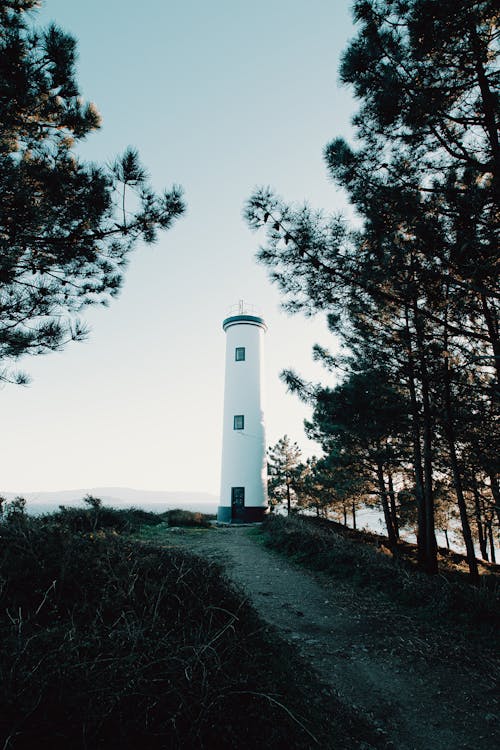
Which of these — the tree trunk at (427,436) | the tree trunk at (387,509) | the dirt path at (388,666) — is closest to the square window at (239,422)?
the tree trunk at (387,509)

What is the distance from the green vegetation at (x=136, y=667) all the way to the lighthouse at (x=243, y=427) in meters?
15.6

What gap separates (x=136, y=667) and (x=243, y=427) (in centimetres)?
1865

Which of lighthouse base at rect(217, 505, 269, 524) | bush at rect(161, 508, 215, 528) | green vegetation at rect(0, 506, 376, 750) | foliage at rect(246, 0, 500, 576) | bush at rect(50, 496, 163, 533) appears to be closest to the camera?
green vegetation at rect(0, 506, 376, 750)

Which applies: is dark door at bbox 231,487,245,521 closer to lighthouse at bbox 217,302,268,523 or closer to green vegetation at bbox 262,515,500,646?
lighthouse at bbox 217,302,268,523

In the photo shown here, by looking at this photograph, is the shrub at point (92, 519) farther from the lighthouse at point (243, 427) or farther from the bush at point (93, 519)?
the lighthouse at point (243, 427)

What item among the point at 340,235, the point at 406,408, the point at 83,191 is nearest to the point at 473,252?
the point at 340,235

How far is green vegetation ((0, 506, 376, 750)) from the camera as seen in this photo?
84.7 inches

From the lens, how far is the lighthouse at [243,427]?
20.1 meters

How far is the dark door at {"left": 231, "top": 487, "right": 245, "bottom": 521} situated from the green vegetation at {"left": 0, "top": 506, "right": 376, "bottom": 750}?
15493 millimetres

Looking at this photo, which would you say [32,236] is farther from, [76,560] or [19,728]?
[19,728]

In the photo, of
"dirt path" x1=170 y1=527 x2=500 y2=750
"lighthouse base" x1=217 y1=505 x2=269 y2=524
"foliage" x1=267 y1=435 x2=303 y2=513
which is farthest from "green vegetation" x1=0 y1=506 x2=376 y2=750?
"foliage" x1=267 y1=435 x2=303 y2=513

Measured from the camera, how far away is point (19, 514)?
6.13 metres

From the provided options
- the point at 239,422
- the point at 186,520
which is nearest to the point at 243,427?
the point at 239,422

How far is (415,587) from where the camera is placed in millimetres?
6617
